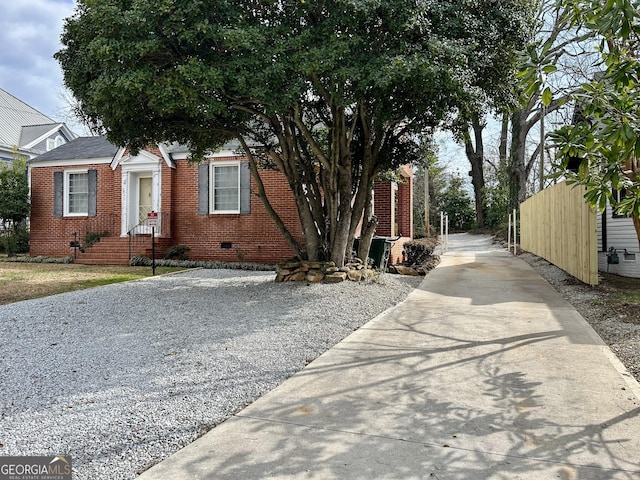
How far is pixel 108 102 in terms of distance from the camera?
692 cm

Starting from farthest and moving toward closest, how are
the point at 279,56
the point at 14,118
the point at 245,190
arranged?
the point at 14,118
the point at 245,190
the point at 279,56

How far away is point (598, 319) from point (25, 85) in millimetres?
33539

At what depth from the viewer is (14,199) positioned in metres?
15.9

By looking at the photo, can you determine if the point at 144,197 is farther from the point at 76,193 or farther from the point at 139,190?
the point at 76,193

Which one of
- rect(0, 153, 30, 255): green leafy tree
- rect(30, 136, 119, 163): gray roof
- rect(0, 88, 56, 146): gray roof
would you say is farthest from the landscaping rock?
Result: rect(0, 88, 56, 146): gray roof

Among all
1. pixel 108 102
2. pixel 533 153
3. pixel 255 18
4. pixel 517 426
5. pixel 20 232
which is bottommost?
pixel 517 426

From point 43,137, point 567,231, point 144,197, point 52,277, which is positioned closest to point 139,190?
point 144,197

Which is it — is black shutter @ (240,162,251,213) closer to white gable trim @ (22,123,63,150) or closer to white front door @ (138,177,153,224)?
white front door @ (138,177,153,224)

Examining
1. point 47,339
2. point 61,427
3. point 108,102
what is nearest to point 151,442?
point 61,427

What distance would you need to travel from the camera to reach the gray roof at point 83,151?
1575cm

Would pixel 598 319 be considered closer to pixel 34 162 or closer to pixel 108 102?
pixel 108 102

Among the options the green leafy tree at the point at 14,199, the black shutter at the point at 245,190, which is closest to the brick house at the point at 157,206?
the black shutter at the point at 245,190

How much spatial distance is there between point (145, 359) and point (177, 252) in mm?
10190

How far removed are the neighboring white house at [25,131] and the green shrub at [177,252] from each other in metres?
14.1
